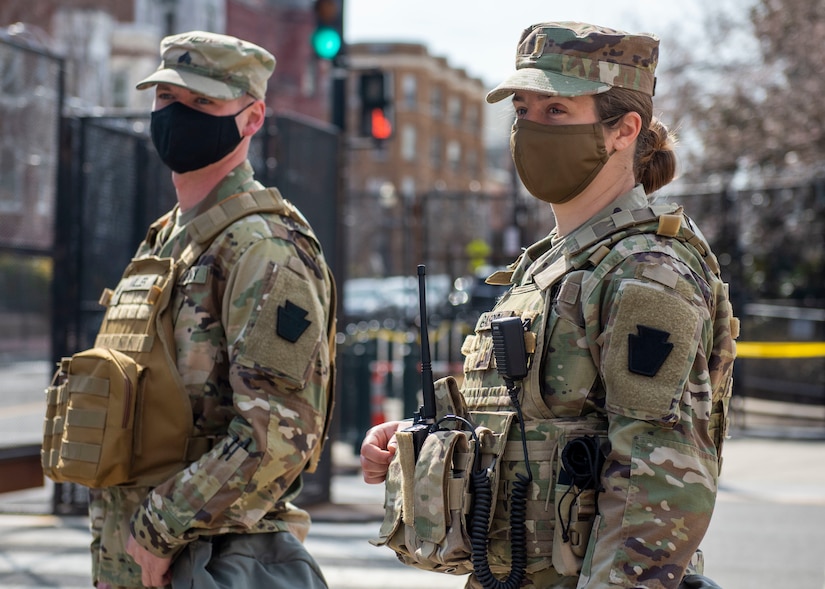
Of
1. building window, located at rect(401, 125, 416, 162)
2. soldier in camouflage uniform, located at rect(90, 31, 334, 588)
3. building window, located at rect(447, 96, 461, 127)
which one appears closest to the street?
soldier in camouflage uniform, located at rect(90, 31, 334, 588)

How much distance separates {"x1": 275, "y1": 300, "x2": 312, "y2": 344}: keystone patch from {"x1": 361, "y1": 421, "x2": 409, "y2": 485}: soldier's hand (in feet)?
1.54

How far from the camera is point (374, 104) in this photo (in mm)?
12531

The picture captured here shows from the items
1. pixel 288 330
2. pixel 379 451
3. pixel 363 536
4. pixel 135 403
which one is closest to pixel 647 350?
pixel 379 451

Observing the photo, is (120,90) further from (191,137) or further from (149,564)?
(149,564)

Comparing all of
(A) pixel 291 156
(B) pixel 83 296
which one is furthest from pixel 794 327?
(B) pixel 83 296

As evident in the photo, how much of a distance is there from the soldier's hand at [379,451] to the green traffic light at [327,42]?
8445mm

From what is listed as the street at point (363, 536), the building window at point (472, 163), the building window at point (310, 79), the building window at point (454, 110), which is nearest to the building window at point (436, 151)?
the building window at point (454, 110)

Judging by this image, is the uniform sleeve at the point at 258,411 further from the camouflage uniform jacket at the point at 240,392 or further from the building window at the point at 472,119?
the building window at the point at 472,119

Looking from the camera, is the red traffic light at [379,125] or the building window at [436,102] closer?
the red traffic light at [379,125]

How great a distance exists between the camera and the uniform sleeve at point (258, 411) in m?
3.18

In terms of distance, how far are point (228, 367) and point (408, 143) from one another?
73517 mm

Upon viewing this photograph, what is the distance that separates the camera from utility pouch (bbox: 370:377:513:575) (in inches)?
101

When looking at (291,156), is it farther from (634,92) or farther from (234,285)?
(634,92)

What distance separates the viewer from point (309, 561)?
345 centimetres
